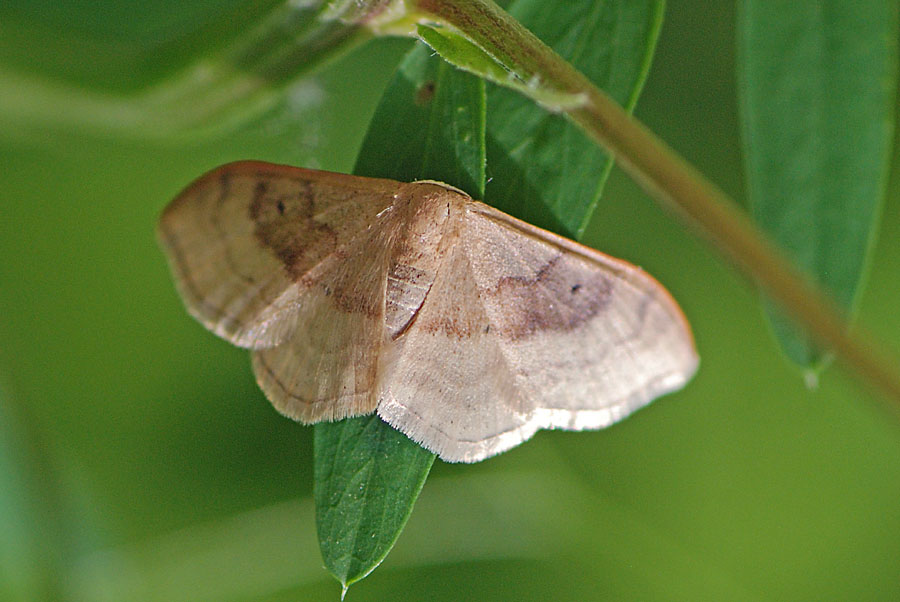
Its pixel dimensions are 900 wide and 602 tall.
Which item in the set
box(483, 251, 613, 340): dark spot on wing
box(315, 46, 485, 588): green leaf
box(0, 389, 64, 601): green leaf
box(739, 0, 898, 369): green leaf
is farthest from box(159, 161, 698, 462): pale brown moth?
box(0, 389, 64, 601): green leaf

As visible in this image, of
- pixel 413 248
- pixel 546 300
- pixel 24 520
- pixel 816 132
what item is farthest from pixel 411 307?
pixel 24 520

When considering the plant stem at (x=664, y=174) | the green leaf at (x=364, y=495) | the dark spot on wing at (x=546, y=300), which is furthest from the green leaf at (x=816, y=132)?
the green leaf at (x=364, y=495)

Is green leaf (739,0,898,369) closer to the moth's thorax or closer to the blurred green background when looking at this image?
the moth's thorax

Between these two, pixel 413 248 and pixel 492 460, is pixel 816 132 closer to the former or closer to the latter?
pixel 413 248

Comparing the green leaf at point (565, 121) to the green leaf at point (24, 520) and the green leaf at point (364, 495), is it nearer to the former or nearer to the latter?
the green leaf at point (364, 495)

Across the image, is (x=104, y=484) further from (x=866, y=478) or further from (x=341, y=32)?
(x=866, y=478)

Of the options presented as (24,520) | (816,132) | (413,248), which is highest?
(816,132)

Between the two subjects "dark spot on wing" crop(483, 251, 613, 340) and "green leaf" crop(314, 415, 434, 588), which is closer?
"green leaf" crop(314, 415, 434, 588)
